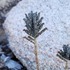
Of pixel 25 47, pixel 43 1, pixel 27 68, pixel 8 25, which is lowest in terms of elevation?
pixel 27 68

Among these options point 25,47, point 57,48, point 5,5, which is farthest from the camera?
point 5,5

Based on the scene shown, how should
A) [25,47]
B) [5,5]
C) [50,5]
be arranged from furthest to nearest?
[5,5] → [50,5] → [25,47]

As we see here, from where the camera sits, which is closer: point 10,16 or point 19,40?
point 19,40

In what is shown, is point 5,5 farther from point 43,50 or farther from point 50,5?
point 43,50

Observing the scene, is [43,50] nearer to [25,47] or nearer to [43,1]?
[25,47]

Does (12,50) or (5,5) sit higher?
(5,5)

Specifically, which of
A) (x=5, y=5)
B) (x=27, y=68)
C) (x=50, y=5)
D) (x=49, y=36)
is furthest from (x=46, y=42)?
(x=5, y=5)

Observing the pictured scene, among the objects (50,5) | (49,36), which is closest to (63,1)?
(50,5)
